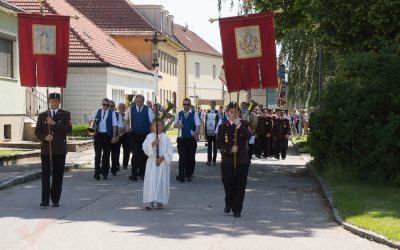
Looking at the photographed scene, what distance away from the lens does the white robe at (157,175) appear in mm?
12633

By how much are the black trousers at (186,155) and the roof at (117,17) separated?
38.3 metres

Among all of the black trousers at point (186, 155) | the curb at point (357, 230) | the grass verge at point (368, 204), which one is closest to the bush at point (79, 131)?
the black trousers at point (186, 155)

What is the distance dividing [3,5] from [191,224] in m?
16.6

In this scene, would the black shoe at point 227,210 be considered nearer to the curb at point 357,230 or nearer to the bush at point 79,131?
the curb at point 357,230

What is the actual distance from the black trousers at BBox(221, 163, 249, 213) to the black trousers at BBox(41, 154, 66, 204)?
2.70 m

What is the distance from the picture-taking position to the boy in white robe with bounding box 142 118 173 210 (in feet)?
41.4

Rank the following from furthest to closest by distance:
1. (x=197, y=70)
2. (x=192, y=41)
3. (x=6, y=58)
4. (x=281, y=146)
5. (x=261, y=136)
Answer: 1. (x=192, y=41)
2. (x=197, y=70)
3. (x=6, y=58)
4. (x=281, y=146)
5. (x=261, y=136)

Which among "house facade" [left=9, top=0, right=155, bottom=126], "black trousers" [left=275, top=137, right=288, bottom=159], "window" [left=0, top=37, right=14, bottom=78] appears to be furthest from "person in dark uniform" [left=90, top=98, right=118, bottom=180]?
"house facade" [left=9, top=0, right=155, bottom=126]

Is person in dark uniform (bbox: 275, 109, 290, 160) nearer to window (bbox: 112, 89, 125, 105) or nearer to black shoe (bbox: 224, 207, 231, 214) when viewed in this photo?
black shoe (bbox: 224, 207, 231, 214)

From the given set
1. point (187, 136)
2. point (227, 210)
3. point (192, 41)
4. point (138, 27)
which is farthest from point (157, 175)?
point (192, 41)

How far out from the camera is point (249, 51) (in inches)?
577

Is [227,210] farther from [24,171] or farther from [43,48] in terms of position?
[24,171]

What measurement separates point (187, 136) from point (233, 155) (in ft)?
19.0

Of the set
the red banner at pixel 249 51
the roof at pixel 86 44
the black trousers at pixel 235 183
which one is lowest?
the black trousers at pixel 235 183
